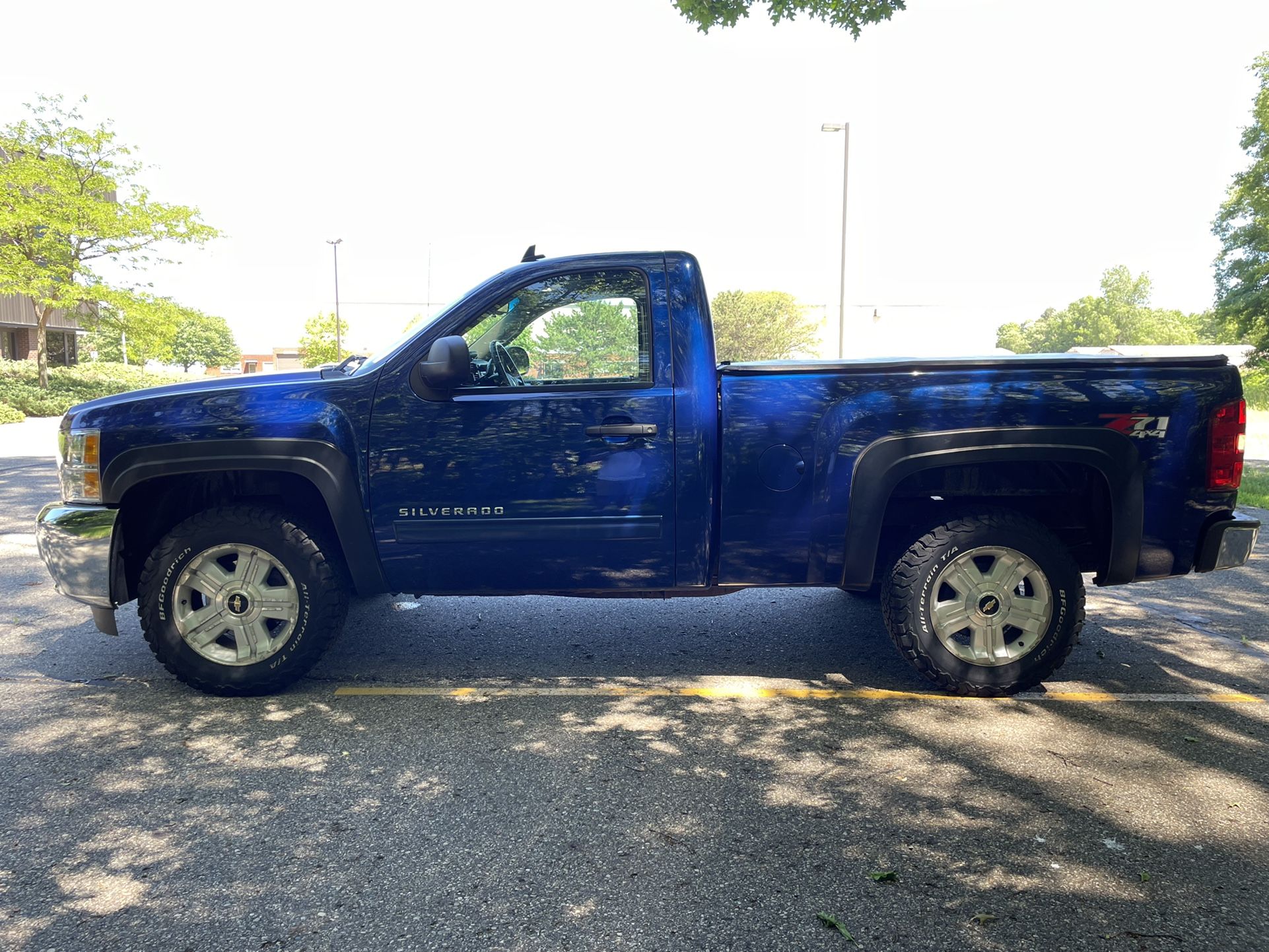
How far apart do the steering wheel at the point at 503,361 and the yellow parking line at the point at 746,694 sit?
5.02 feet

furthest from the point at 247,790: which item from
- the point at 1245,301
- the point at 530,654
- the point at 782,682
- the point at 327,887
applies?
the point at 1245,301

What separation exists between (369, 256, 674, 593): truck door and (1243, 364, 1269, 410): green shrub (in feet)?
122

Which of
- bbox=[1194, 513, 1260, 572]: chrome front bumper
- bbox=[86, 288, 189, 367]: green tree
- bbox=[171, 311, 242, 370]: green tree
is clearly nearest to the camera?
bbox=[1194, 513, 1260, 572]: chrome front bumper

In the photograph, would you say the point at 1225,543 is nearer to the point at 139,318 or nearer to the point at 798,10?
the point at 798,10

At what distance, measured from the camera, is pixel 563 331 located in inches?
173

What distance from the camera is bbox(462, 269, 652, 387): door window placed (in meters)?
4.31

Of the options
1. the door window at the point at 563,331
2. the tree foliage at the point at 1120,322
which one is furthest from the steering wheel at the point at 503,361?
the tree foliage at the point at 1120,322

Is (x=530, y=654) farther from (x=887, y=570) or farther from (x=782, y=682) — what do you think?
(x=887, y=570)

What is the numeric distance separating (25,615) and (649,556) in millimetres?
4242

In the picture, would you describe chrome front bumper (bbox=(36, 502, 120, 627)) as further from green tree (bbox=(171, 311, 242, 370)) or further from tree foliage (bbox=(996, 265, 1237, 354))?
green tree (bbox=(171, 311, 242, 370))

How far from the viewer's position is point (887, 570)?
180 inches

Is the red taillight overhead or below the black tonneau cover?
below

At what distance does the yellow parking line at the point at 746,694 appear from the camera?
436 centimetres

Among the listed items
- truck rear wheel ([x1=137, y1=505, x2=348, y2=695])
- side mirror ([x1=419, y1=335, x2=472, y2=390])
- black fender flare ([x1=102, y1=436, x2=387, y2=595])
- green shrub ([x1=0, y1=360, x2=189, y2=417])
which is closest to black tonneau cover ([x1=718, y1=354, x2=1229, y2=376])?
side mirror ([x1=419, y1=335, x2=472, y2=390])
